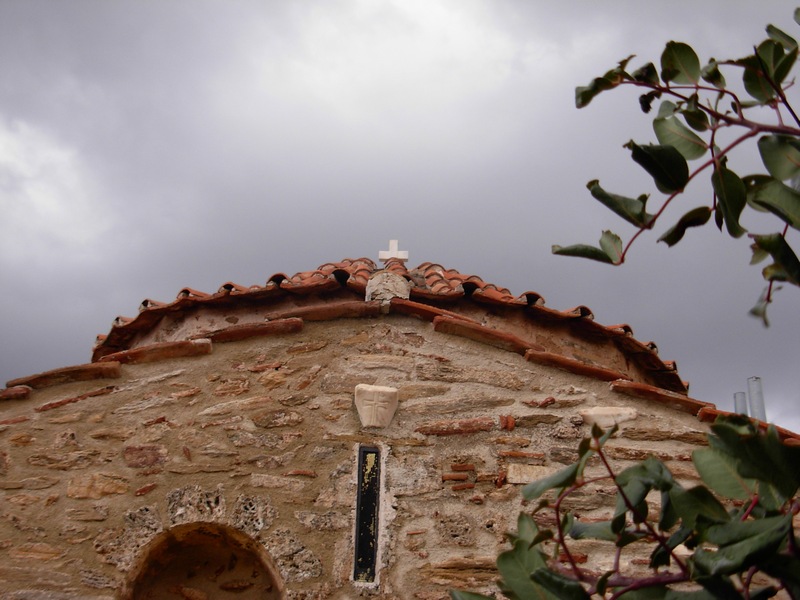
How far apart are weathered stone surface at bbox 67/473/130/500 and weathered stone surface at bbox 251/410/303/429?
2.16ft

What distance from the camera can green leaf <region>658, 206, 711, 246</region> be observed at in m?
1.83

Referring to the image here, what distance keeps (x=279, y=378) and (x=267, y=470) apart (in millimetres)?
512

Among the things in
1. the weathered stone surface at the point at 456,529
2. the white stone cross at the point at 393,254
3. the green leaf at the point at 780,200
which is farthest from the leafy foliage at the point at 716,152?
the white stone cross at the point at 393,254

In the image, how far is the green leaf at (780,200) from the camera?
1.68 metres

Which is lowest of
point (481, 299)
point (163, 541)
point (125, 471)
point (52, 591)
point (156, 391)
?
point (52, 591)

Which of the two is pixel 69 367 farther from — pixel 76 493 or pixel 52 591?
pixel 52 591

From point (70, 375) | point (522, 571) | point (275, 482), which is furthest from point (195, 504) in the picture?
point (522, 571)

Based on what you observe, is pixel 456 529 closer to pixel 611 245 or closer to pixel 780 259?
pixel 611 245

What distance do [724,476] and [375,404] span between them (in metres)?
2.33

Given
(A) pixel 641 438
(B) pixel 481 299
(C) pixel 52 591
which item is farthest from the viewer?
(B) pixel 481 299

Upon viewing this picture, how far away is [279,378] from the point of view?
4160 millimetres

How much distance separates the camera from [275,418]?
3996 millimetres

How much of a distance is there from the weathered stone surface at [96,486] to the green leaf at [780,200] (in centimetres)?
304

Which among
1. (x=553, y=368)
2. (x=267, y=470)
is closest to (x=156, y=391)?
(x=267, y=470)
